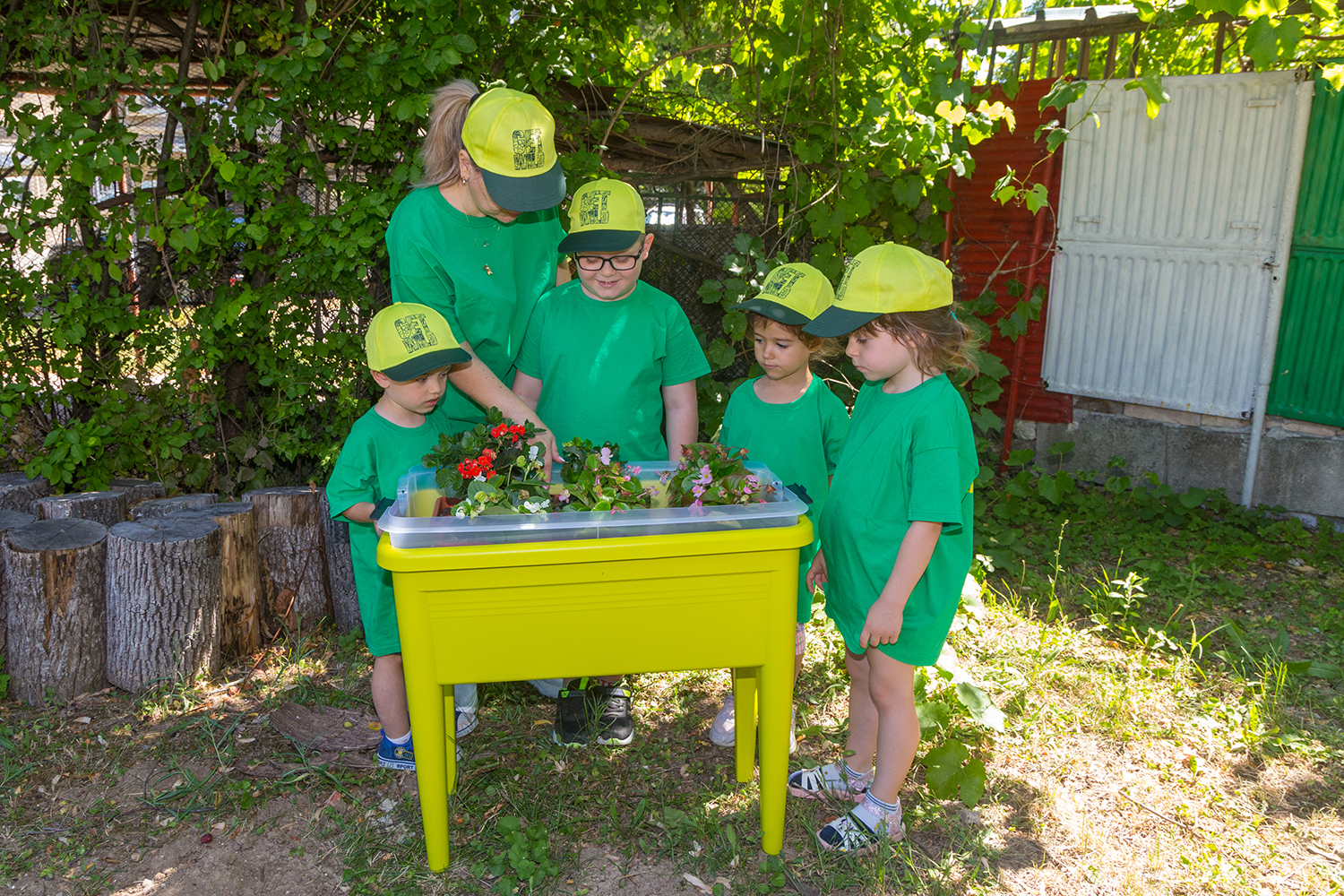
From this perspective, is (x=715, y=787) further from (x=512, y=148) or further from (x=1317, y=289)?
(x=1317, y=289)

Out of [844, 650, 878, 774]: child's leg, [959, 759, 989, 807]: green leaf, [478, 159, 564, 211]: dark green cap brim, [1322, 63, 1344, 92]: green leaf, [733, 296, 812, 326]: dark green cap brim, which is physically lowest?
[959, 759, 989, 807]: green leaf

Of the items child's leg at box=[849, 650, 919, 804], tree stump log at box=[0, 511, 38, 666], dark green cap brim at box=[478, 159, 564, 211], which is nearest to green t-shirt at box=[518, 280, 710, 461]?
dark green cap brim at box=[478, 159, 564, 211]

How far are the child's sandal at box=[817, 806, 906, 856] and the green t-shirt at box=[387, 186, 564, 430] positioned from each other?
1513 millimetres

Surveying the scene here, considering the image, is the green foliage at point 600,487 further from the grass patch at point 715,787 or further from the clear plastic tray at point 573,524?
the grass patch at point 715,787

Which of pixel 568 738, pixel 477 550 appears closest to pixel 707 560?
pixel 477 550

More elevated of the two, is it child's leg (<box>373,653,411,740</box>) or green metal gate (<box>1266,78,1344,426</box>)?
green metal gate (<box>1266,78,1344,426</box>)

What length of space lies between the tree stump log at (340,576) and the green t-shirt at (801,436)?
181cm

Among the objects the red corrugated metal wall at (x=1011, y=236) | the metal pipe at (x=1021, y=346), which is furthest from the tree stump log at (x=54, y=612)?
the red corrugated metal wall at (x=1011, y=236)

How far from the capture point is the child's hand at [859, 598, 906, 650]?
6.91 feet

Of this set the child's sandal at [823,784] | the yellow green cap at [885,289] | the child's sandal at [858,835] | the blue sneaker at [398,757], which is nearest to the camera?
the yellow green cap at [885,289]

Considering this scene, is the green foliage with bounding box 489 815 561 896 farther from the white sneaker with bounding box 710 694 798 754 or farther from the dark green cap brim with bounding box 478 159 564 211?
the dark green cap brim with bounding box 478 159 564 211

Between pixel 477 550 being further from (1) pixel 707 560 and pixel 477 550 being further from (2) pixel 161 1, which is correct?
(2) pixel 161 1

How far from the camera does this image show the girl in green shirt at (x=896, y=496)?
2.09 meters

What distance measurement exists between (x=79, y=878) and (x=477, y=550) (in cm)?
144
